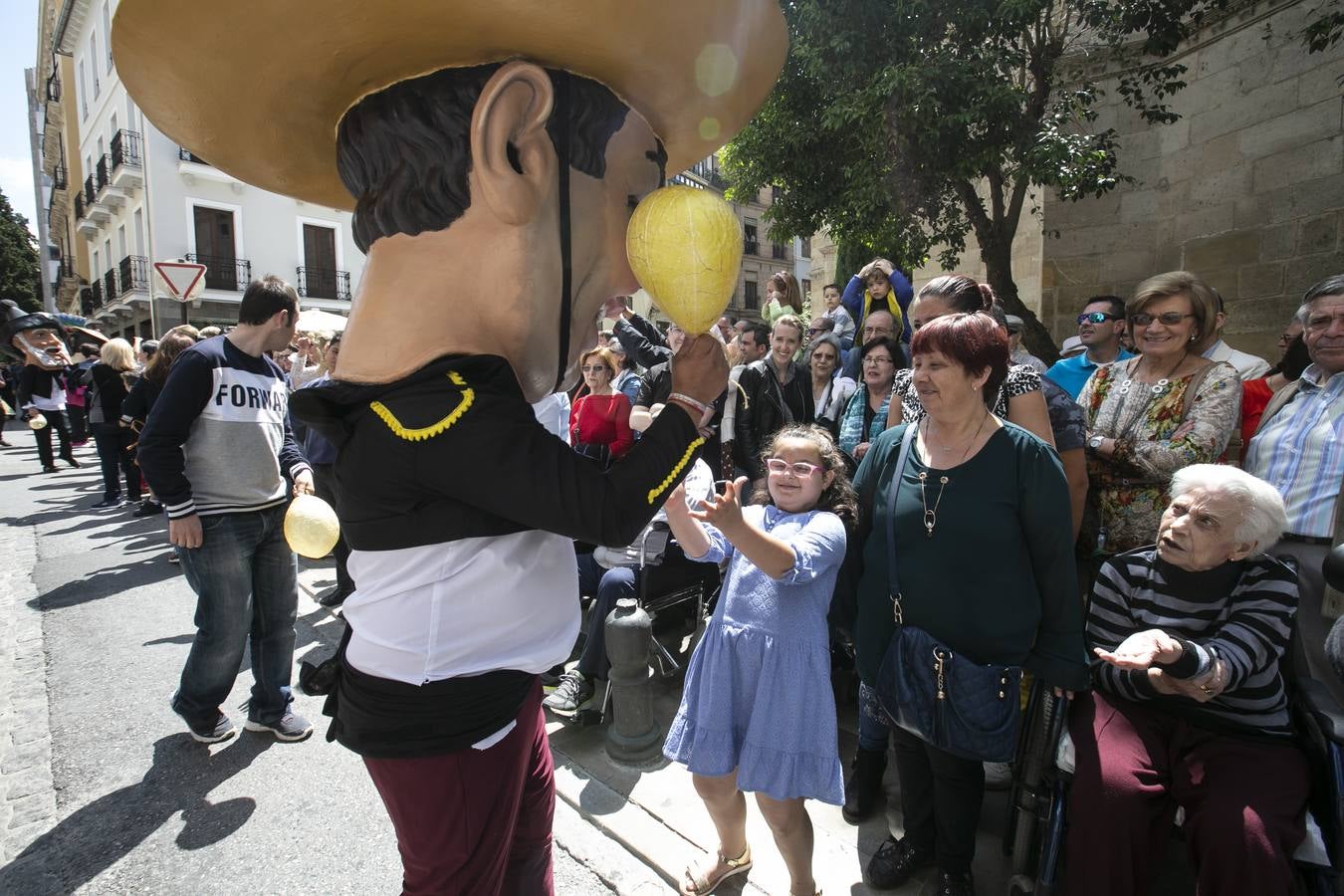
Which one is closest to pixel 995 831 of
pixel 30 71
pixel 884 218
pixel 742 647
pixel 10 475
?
pixel 742 647

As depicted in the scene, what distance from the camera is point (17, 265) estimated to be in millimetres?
31906

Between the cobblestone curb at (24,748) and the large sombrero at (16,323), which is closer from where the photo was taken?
the cobblestone curb at (24,748)

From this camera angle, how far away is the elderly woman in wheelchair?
70.1 inches

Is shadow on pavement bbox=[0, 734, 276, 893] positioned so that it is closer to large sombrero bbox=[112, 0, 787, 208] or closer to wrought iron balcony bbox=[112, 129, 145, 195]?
large sombrero bbox=[112, 0, 787, 208]

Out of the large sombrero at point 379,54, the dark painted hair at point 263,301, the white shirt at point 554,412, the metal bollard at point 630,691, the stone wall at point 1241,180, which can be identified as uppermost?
the stone wall at point 1241,180

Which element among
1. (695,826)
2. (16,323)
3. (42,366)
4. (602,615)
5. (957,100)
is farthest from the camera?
(42,366)

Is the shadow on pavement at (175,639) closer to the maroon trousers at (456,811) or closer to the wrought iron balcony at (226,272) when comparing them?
the maroon trousers at (456,811)

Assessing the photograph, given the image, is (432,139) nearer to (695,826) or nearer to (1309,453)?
(695,826)

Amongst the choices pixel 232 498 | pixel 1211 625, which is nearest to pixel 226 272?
pixel 232 498

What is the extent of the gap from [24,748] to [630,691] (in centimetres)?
281

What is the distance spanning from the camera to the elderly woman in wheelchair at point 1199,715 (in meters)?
1.78

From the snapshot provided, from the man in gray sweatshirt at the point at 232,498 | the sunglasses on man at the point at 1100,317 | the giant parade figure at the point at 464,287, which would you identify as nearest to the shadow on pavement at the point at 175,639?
the man in gray sweatshirt at the point at 232,498

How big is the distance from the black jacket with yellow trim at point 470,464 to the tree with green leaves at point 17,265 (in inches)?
1613

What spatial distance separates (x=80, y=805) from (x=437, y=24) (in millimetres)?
3378
